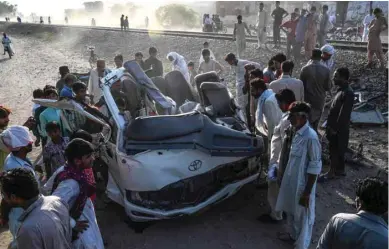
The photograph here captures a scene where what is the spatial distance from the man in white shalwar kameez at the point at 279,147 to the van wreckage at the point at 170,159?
29 cm

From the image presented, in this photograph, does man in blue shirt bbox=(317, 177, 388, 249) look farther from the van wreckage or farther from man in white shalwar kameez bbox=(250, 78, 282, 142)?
man in white shalwar kameez bbox=(250, 78, 282, 142)

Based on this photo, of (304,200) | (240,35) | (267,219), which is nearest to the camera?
(304,200)

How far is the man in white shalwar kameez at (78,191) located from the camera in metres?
2.98

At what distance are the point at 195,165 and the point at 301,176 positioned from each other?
1.28 m

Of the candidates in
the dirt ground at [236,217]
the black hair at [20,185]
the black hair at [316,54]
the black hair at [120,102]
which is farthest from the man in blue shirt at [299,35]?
the black hair at [20,185]

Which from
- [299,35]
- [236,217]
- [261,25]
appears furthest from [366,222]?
[261,25]

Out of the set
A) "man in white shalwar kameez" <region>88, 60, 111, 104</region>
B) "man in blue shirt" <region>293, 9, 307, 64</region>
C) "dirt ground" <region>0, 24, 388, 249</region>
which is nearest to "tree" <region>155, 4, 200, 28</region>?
"dirt ground" <region>0, 24, 388, 249</region>

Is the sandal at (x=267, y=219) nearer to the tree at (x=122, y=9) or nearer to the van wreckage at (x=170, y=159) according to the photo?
the van wreckage at (x=170, y=159)

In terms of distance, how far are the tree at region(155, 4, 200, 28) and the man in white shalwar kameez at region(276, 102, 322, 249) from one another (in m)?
39.4

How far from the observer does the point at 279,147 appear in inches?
187

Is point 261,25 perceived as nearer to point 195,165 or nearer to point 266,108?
point 266,108

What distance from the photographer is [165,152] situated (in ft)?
14.8

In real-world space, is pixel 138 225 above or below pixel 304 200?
below

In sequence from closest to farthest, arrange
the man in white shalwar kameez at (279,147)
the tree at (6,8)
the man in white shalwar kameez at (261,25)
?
the man in white shalwar kameez at (279,147)
the man in white shalwar kameez at (261,25)
the tree at (6,8)
